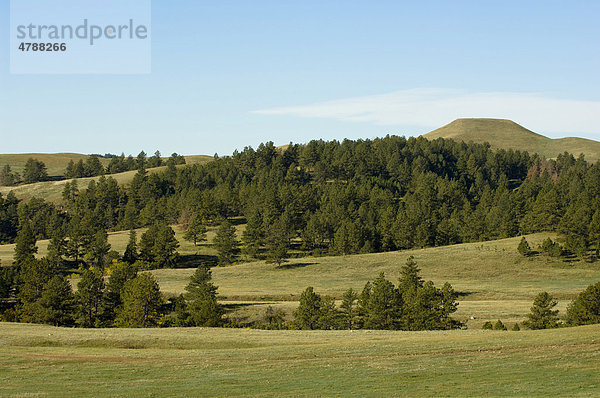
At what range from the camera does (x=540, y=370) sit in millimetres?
29109

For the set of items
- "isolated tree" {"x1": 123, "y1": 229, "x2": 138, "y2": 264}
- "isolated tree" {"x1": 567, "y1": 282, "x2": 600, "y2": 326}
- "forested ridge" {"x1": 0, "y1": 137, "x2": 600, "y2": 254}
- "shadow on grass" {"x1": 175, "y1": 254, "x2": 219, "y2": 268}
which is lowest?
"shadow on grass" {"x1": 175, "y1": 254, "x2": 219, "y2": 268}

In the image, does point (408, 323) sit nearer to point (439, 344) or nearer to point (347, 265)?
point (439, 344)

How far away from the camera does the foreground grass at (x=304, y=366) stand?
89.1ft

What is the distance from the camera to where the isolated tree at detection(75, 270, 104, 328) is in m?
72.7

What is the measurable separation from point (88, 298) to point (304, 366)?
4972 centimetres

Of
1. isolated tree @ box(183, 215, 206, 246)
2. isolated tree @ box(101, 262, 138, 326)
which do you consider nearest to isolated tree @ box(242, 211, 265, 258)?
isolated tree @ box(183, 215, 206, 246)

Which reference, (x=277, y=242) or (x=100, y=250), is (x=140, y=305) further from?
(x=100, y=250)

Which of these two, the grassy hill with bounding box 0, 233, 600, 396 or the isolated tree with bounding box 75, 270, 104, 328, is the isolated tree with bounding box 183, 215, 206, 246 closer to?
the isolated tree with bounding box 75, 270, 104, 328

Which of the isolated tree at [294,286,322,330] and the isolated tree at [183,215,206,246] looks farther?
the isolated tree at [183,215,206,246]

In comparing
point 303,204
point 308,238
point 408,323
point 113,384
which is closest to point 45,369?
point 113,384

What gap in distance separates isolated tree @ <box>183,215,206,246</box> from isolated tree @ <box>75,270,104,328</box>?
3018 inches

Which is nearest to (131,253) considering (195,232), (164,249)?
(164,249)

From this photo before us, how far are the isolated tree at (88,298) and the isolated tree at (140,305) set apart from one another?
4154 millimetres

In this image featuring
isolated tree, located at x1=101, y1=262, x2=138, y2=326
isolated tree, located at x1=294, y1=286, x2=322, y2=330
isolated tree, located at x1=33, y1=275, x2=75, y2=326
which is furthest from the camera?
isolated tree, located at x1=101, y1=262, x2=138, y2=326
